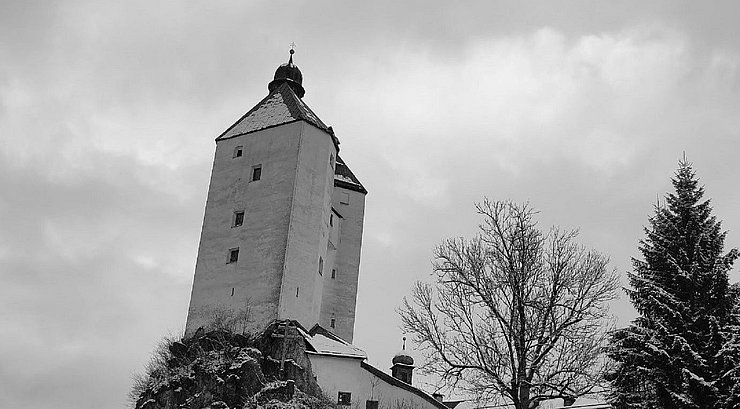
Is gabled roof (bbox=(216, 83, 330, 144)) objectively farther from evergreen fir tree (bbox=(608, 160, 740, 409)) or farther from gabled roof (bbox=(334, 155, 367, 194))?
evergreen fir tree (bbox=(608, 160, 740, 409))

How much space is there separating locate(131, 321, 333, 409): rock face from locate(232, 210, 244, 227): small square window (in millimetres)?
6334

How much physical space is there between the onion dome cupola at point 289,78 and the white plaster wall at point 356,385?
2232 cm

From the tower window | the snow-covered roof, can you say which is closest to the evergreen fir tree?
the snow-covered roof

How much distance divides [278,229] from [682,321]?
81.4 ft

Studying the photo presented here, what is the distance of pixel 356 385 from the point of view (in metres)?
34.8

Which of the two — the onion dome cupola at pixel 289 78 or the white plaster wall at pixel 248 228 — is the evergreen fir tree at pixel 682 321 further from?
the onion dome cupola at pixel 289 78

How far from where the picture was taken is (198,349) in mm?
35812

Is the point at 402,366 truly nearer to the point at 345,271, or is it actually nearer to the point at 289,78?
the point at 345,271

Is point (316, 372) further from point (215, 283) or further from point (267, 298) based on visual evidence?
point (215, 283)

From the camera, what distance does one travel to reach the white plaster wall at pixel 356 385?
34.2m

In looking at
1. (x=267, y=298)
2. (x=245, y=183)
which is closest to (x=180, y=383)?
(x=267, y=298)

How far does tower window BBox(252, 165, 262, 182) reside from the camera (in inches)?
1652

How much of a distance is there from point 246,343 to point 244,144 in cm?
1270

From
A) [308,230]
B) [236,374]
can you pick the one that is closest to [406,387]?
[236,374]
